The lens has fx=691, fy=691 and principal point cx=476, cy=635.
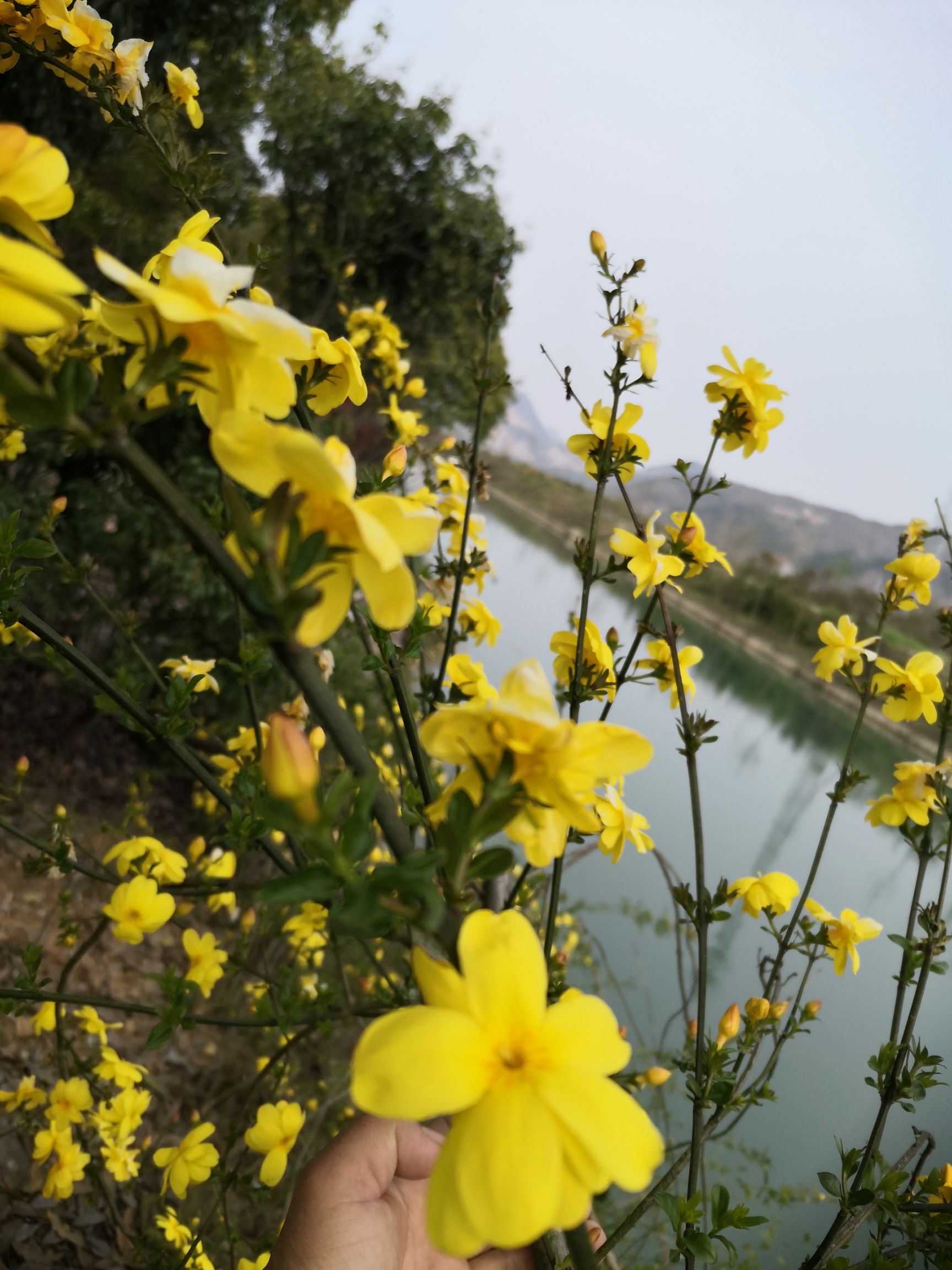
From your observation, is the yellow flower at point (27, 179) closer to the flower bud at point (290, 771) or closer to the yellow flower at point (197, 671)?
the flower bud at point (290, 771)

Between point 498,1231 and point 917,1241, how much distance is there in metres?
0.89

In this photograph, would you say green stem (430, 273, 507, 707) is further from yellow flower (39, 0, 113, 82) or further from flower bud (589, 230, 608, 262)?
yellow flower (39, 0, 113, 82)

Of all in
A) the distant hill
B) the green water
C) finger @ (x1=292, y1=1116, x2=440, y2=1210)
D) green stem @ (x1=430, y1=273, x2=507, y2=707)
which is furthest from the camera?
the distant hill

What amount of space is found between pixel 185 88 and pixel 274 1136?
158cm

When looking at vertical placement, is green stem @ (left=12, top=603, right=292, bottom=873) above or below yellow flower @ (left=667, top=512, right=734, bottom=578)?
below

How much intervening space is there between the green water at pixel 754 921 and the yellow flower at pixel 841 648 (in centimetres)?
18

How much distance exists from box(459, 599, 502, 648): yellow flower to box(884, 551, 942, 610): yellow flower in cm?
66

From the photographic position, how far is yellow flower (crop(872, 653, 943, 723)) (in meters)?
1.01

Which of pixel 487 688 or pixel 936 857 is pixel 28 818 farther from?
pixel 936 857

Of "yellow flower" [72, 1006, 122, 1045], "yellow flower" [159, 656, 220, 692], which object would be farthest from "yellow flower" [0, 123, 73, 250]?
"yellow flower" [72, 1006, 122, 1045]

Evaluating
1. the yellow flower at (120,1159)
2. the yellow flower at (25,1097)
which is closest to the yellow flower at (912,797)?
the yellow flower at (120,1159)

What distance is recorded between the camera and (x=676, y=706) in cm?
105

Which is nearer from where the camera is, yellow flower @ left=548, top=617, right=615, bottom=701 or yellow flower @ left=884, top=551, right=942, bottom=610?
yellow flower @ left=548, top=617, right=615, bottom=701

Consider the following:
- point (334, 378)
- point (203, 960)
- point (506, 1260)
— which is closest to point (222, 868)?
point (203, 960)
